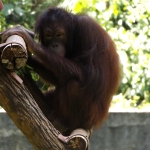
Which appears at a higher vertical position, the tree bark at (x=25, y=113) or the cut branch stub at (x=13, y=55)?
the cut branch stub at (x=13, y=55)

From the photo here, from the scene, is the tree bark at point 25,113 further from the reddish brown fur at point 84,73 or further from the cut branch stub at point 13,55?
the reddish brown fur at point 84,73

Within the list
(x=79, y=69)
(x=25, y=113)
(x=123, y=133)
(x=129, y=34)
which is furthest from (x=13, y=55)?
(x=129, y=34)

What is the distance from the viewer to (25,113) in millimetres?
2898

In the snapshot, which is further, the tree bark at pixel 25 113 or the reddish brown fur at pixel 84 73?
the reddish brown fur at pixel 84 73

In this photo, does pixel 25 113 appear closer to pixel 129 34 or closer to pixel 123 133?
pixel 123 133

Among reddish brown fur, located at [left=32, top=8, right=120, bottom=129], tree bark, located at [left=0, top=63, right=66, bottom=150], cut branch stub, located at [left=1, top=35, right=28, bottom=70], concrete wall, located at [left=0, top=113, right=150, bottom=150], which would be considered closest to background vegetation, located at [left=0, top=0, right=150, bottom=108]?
concrete wall, located at [left=0, top=113, right=150, bottom=150]

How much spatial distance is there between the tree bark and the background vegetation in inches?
151

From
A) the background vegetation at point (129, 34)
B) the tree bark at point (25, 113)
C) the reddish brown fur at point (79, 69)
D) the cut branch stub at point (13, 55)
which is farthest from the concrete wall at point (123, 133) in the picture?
the cut branch stub at point (13, 55)

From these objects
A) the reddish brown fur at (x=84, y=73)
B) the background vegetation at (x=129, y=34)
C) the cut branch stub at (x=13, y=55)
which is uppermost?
the cut branch stub at (x=13, y=55)

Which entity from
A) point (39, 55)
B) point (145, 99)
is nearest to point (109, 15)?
point (145, 99)

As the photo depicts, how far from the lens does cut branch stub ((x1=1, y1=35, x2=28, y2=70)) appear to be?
2713mm

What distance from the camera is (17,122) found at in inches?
116

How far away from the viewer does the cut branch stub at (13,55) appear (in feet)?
8.90

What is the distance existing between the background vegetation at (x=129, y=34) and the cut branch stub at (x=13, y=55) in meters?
4.12
